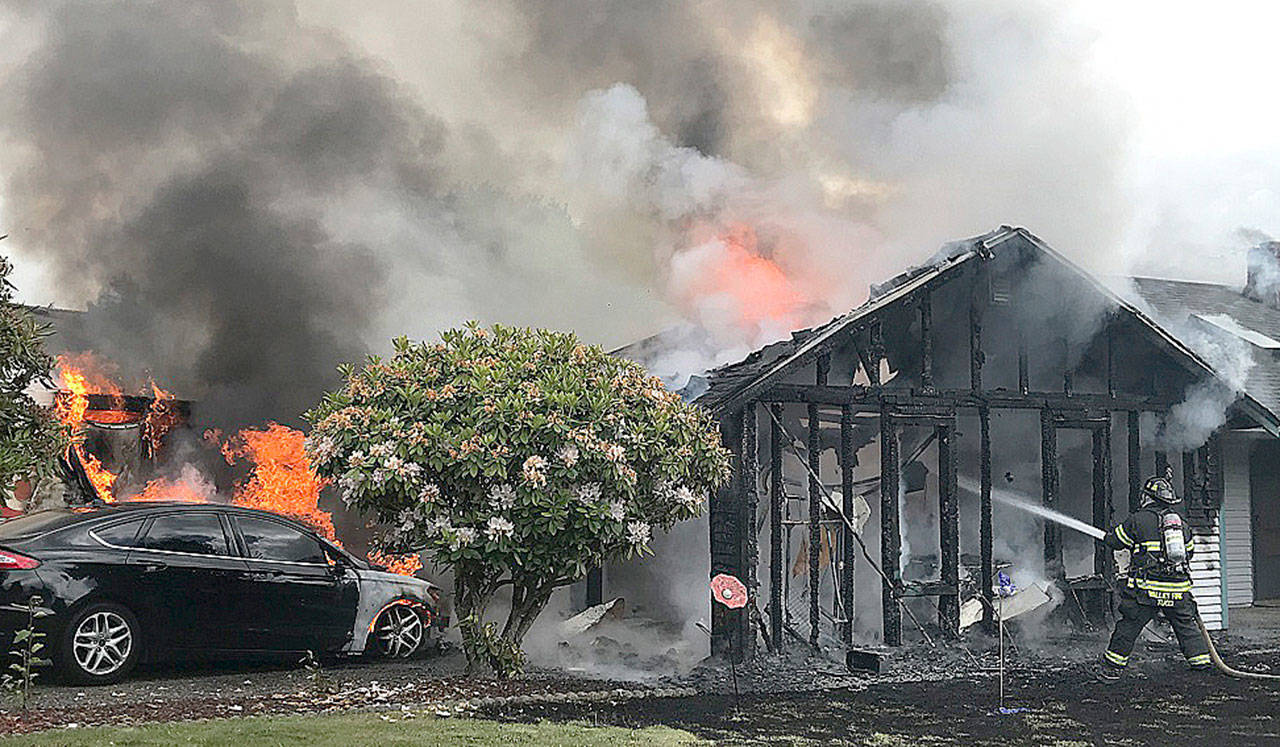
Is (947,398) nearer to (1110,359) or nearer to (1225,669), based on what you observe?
(1110,359)

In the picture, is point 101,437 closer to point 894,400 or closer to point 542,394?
point 542,394

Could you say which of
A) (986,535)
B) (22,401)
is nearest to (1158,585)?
(986,535)

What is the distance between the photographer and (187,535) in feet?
32.0

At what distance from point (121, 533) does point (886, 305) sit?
6641 millimetres

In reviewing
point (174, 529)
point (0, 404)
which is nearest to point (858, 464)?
point (174, 529)

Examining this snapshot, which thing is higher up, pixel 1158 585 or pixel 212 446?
pixel 212 446

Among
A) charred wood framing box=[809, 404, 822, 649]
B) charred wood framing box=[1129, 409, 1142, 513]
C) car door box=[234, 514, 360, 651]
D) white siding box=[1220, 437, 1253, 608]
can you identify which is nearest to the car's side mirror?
car door box=[234, 514, 360, 651]

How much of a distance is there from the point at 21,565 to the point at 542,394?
12.5 ft

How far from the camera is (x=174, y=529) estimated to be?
9.71m

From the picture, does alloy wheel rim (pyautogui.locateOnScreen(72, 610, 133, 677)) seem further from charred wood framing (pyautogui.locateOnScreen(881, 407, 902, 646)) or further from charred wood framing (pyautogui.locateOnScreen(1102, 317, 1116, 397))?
charred wood framing (pyautogui.locateOnScreen(1102, 317, 1116, 397))

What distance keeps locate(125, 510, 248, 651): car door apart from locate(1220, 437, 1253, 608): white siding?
1291 cm

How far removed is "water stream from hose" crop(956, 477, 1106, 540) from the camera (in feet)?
41.7

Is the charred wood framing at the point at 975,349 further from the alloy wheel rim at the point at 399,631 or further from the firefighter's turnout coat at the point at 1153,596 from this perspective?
the alloy wheel rim at the point at 399,631

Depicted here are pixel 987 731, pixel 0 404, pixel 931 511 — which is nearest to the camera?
pixel 0 404
